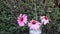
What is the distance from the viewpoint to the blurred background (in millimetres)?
3643

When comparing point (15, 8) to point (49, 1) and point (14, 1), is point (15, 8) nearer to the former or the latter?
point (14, 1)

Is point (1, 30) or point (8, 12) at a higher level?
point (8, 12)

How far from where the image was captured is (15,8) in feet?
12.4

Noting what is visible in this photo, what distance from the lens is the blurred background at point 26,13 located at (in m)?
3.64

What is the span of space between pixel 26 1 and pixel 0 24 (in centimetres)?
66

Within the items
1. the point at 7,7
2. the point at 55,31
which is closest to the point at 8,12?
the point at 7,7

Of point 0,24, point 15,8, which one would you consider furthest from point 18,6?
point 0,24

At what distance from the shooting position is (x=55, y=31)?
146 inches

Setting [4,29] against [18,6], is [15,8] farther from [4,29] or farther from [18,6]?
[4,29]

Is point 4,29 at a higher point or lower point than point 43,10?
lower

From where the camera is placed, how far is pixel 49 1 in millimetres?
3826

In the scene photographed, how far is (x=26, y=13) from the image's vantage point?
3773 mm

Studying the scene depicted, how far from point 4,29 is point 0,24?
0.12 meters

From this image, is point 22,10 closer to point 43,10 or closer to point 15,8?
point 15,8
